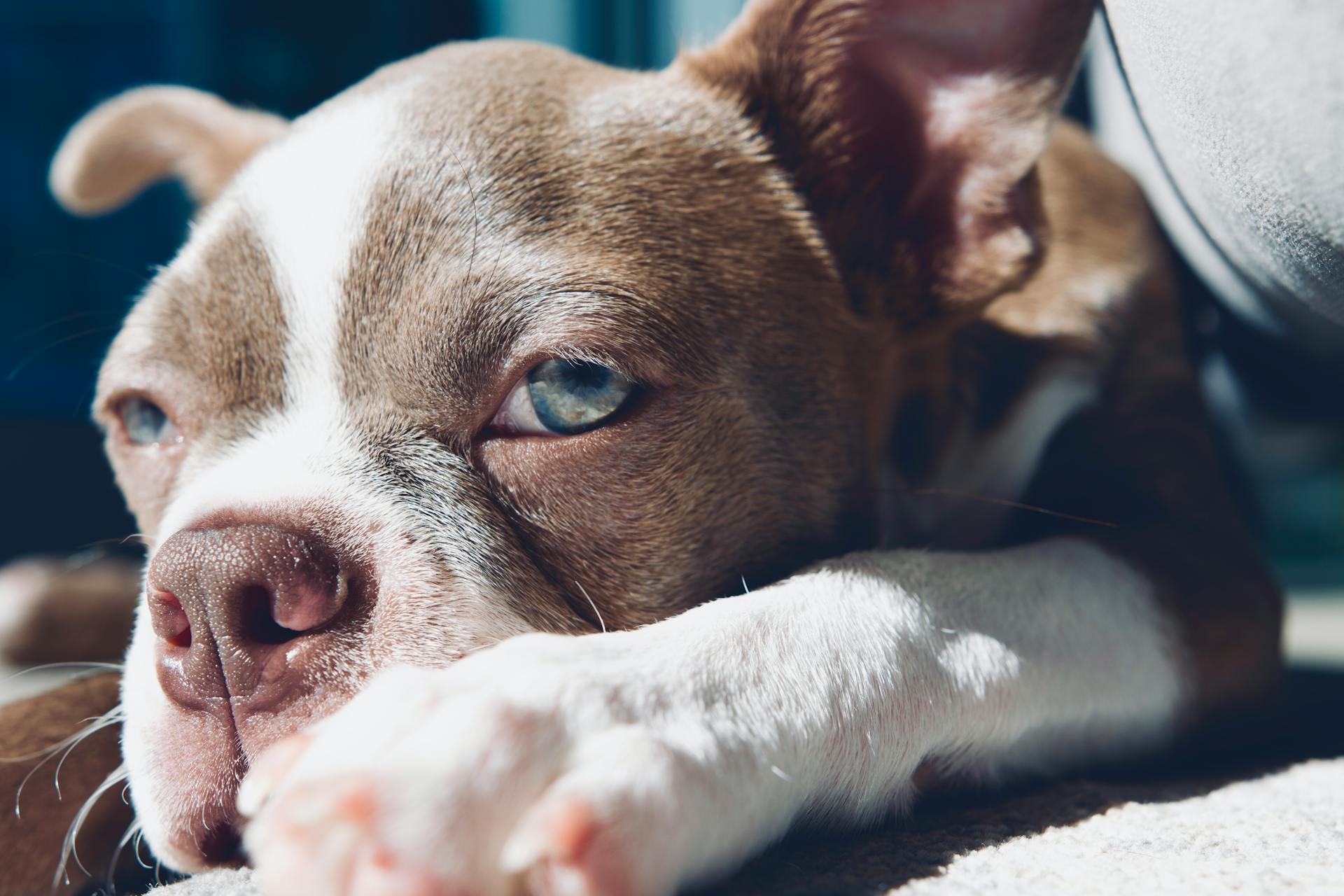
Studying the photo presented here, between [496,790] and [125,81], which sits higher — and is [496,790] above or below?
above

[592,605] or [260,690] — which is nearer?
[260,690]

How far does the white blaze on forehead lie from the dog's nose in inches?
4.0

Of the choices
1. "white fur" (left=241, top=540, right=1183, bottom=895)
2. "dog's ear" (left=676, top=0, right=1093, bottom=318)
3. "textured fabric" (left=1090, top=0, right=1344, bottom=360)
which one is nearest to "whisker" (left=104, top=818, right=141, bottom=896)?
"white fur" (left=241, top=540, right=1183, bottom=895)

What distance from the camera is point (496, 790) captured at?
837 mm

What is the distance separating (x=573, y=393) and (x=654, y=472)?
5.4 inches

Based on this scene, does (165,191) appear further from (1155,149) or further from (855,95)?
(1155,149)

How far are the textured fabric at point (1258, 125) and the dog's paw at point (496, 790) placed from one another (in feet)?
2.62

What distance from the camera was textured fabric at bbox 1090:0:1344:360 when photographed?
1031mm

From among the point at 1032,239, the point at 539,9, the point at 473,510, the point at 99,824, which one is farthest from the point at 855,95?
the point at 539,9

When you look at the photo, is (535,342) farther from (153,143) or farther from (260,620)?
(153,143)

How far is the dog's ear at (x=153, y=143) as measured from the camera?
2.36 m

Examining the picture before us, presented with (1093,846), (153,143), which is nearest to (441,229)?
(1093,846)

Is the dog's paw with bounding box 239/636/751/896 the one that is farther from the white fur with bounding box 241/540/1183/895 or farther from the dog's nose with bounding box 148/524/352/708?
the dog's nose with bounding box 148/524/352/708

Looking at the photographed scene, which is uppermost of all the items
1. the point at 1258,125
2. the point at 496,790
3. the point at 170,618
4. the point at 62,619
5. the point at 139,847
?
the point at 1258,125
